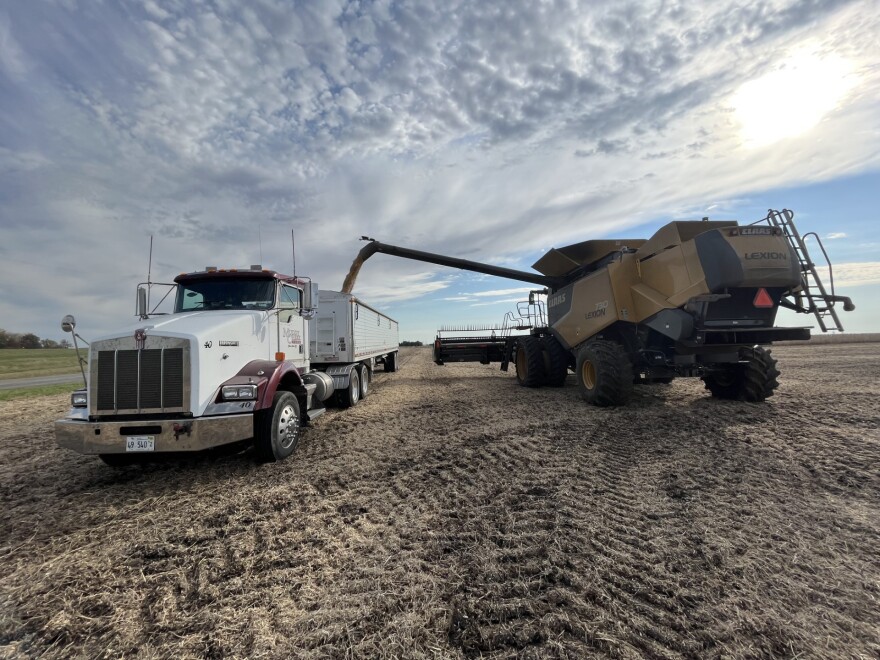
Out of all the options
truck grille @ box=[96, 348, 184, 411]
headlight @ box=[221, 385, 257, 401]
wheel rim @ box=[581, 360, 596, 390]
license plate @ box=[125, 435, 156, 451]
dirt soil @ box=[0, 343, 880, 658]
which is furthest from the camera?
wheel rim @ box=[581, 360, 596, 390]

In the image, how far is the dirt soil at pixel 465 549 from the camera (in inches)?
85.7

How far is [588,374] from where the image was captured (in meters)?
8.63

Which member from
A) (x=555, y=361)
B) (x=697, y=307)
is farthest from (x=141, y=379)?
(x=555, y=361)

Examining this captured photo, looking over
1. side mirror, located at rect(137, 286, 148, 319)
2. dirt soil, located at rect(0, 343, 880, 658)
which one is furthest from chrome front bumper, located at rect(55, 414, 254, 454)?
side mirror, located at rect(137, 286, 148, 319)

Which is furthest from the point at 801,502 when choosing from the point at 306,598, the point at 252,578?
the point at 252,578

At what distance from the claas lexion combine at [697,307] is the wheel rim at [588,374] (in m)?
0.02

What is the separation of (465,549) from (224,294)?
5.49 meters

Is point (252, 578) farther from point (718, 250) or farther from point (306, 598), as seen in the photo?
point (718, 250)

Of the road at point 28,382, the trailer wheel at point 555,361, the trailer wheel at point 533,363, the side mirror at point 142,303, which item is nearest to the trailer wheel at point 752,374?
the trailer wheel at point 555,361

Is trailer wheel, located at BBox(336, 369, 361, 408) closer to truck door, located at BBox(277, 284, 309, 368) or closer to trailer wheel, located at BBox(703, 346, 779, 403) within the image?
truck door, located at BBox(277, 284, 309, 368)

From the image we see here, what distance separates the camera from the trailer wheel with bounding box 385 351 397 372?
1930 cm

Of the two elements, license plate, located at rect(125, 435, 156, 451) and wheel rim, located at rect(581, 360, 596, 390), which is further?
wheel rim, located at rect(581, 360, 596, 390)

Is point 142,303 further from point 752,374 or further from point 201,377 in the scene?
point 752,374

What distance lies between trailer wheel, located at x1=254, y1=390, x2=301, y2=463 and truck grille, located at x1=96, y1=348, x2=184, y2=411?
1.02 meters
